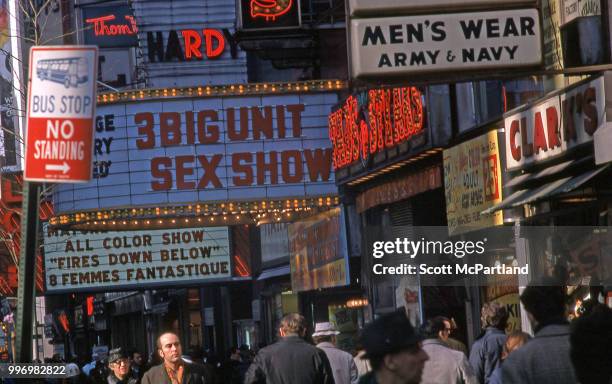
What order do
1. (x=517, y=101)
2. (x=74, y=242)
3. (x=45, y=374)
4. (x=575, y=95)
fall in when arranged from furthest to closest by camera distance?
1. (x=74, y=242)
2. (x=517, y=101)
3. (x=575, y=95)
4. (x=45, y=374)

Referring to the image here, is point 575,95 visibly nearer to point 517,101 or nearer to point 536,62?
point 536,62

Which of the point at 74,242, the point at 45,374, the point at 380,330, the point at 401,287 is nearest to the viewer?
the point at 380,330

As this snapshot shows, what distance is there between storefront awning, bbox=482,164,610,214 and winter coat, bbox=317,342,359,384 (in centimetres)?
240

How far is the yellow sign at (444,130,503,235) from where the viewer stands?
60.7 feet

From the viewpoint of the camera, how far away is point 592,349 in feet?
20.7

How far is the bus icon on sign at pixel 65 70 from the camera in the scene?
8.19 m

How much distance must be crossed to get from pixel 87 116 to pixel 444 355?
→ 4419mm

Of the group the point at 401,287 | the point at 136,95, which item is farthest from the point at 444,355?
the point at 136,95

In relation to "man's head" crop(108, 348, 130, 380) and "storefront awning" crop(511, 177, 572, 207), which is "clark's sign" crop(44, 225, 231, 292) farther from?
"storefront awning" crop(511, 177, 572, 207)

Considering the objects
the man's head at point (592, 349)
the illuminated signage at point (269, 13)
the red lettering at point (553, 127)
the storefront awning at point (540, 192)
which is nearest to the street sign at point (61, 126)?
the man's head at point (592, 349)

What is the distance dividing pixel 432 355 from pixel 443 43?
3.73m

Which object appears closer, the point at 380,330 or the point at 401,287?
the point at 380,330

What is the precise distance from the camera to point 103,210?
29391mm

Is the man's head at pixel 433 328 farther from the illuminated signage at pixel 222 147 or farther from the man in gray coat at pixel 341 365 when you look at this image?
the illuminated signage at pixel 222 147
